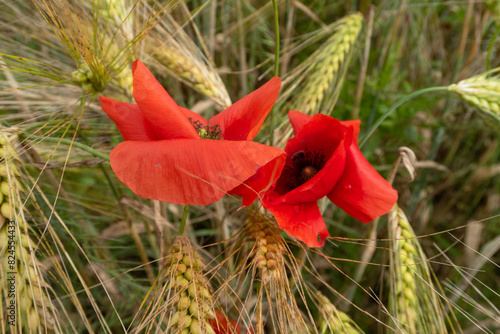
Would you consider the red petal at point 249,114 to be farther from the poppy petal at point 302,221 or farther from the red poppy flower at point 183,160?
the poppy petal at point 302,221

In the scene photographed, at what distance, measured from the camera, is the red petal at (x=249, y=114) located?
53 cm

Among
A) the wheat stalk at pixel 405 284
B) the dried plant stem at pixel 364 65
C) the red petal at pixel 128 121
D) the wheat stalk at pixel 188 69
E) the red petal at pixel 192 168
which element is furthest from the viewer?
the dried plant stem at pixel 364 65

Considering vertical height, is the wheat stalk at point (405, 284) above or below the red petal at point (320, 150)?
below

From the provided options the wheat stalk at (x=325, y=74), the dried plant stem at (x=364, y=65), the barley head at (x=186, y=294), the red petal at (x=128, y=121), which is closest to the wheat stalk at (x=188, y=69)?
the wheat stalk at (x=325, y=74)

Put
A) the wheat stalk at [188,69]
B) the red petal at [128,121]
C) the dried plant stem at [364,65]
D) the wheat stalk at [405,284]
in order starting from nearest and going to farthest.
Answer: the red petal at [128,121]
the wheat stalk at [405,284]
the wheat stalk at [188,69]
the dried plant stem at [364,65]

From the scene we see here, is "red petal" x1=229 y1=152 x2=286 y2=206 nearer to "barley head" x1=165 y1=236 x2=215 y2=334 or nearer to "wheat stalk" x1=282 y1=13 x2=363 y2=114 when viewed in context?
"barley head" x1=165 y1=236 x2=215 y2=334

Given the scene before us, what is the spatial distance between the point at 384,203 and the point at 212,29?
3.01 ft

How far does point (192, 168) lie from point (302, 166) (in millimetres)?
315

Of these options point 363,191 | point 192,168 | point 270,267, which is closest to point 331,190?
point 363,191

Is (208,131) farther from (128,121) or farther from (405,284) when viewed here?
(405,284)

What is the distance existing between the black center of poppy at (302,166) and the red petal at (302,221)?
0.32 ft

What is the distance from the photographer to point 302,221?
23.2 inches

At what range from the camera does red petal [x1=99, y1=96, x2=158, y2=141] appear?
58 centimetres

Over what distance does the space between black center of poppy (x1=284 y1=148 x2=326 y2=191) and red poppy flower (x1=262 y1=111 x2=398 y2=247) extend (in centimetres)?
5
